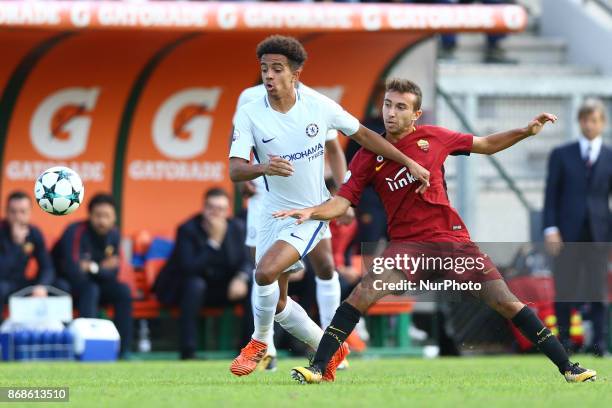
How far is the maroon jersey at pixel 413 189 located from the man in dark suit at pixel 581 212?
4.53 m

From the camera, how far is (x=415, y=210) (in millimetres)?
8820

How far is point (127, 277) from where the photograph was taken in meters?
14.4

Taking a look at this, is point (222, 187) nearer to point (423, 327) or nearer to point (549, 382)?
point (423, 327)

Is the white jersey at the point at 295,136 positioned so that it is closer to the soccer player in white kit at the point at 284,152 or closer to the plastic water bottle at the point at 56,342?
the soccer player in white kit at the point at 284,152

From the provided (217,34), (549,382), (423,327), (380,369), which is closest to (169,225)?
(217,34)

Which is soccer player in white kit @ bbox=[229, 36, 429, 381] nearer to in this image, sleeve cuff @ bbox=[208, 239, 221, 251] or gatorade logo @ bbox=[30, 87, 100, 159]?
sleeve cuff @ bbox=[208, 239, 221, 251]

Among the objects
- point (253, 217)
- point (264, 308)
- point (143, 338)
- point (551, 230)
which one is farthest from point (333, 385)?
point (143, 338)

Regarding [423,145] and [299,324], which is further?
[299,324]

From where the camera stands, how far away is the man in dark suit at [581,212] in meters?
13.3

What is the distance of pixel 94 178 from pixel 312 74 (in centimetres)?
239

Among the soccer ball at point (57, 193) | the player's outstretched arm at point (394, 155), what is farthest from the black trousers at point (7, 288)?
the player's outstretched arm at point (394, 155)

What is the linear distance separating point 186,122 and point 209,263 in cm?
176

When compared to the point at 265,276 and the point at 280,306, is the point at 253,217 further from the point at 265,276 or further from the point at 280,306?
the point at 265,276

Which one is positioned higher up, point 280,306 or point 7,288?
point 280,306
